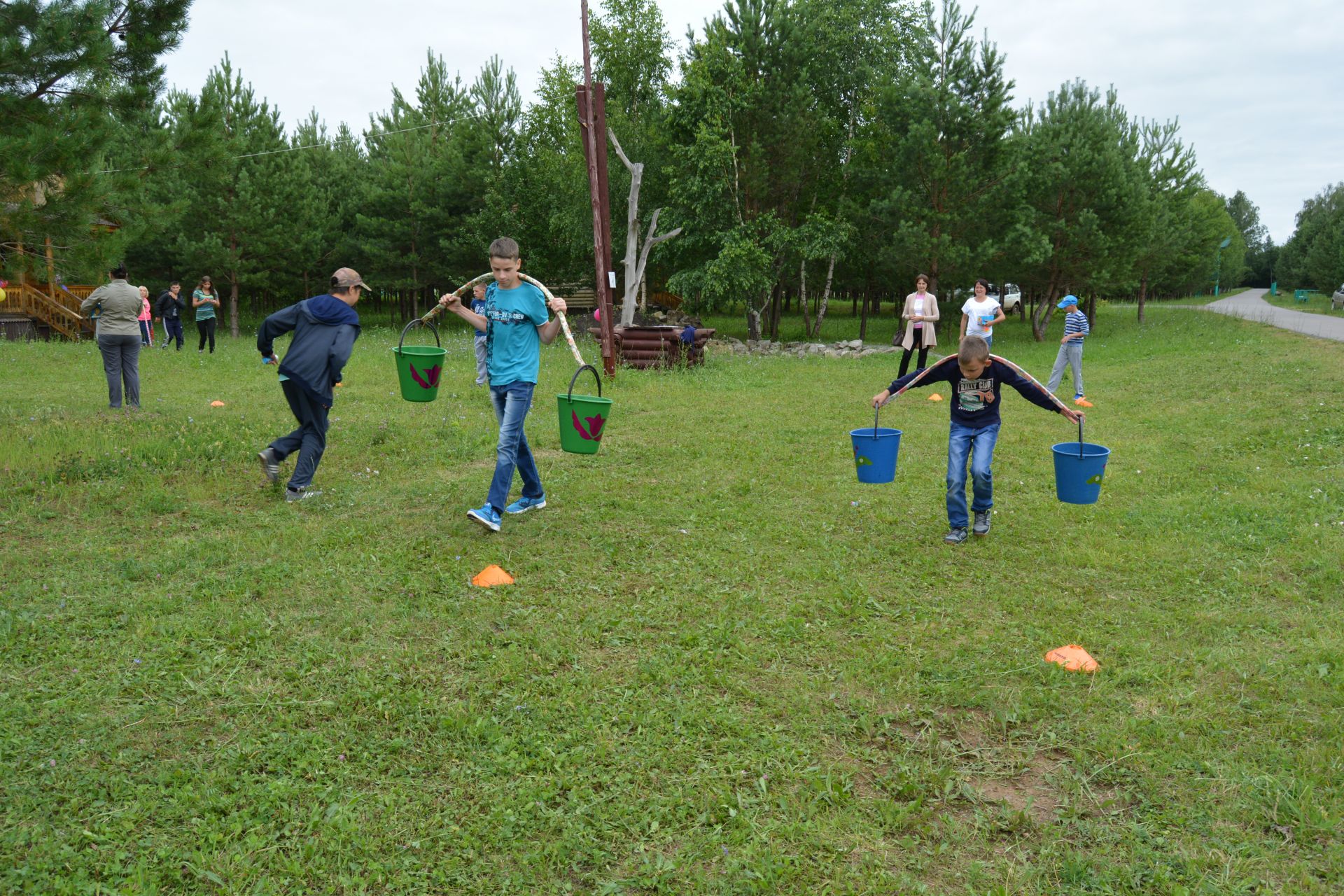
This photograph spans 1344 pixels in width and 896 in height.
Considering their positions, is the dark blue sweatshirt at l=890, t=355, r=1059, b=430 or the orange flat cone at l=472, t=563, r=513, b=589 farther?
the dark blue sweatshirt at l=890, t=355, r=1059, b=430

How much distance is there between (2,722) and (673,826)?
2815 mm

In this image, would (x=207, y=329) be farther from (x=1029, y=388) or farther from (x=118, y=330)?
(x=1029, y=388)

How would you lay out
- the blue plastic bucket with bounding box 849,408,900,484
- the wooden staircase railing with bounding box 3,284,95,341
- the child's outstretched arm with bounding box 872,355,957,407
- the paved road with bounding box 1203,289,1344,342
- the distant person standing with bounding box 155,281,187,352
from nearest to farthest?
the blue plastic bucket with bounding box 849,408,900,484 < the child's outstretched arm with bounding box 872,355,957,407 < the distant person standing with bounding box 155,281,187,352 < the paved road with bounding box 1203,289,1344,342 < the wooden staircase railing with bounding box 3,284,95,341

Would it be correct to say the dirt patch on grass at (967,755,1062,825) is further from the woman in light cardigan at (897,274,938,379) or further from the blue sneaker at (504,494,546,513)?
the woman in light cardigan at (897,274,938,379)

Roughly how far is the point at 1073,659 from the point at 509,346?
4.03 metres

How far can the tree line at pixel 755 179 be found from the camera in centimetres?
2322

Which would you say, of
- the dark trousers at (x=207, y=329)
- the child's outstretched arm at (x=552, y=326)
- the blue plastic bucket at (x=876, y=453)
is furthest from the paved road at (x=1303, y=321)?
the dark trousers at (x=207, y=329)

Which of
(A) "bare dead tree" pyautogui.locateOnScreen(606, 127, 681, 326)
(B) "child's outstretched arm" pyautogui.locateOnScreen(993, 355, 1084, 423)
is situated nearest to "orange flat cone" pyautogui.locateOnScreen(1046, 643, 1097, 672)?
(B) "child's outstretched arm" pyautogui.locateOnScreen(993, 355, 1084, 423)

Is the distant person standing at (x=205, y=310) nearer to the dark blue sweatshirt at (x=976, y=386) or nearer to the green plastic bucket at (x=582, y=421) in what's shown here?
the green plastic bucket at (x=582, y=421)

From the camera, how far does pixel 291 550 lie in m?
5.90

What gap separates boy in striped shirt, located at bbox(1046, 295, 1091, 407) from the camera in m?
12.5

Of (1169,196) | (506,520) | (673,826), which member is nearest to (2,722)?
(673,826)

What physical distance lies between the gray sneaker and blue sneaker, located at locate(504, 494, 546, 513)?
11.0 feet

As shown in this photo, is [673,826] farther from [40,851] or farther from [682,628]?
[40,851]
